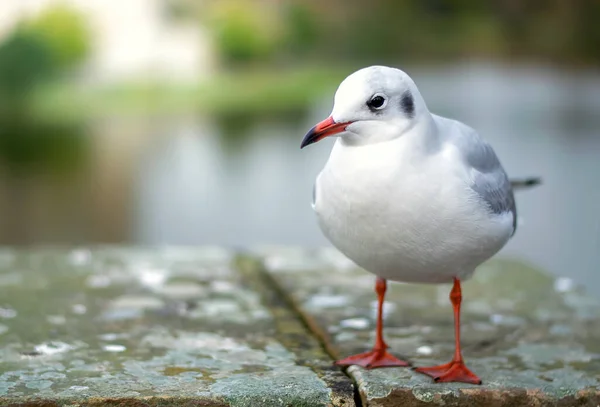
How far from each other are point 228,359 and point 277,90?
277 centimetres

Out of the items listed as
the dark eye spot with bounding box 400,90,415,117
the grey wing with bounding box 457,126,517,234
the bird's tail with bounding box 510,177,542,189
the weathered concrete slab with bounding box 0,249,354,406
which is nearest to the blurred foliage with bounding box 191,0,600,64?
the weathered concrete slab with bounding box 0,249,354,406

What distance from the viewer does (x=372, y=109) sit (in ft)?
3.67

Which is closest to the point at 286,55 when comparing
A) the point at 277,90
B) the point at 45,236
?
the point at 277,90


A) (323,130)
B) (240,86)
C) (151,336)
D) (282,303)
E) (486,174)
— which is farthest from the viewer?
(240,86)

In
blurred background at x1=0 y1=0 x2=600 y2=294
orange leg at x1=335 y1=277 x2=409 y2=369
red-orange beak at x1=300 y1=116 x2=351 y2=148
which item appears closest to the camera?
red-orange beak at x1=300 y1=116 x2=351 y2=148

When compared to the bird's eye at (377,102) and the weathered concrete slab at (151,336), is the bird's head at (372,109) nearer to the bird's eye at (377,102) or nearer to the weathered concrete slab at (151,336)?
the bird's eye at (377,102)

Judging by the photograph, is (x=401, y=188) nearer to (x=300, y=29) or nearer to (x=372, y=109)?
(x=372, y=109)

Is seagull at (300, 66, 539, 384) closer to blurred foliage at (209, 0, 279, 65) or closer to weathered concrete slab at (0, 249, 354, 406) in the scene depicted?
weathered concrete slab at (0, 249, 354, 406)

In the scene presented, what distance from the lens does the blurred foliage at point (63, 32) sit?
4.05m

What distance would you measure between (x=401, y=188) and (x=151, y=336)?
0.53m

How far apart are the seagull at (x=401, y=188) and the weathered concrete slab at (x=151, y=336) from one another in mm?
197

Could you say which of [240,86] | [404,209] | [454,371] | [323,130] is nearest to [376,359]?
[454,371]

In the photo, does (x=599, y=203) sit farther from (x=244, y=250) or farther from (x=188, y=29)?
(x=188, y=29)

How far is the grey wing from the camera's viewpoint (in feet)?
3.88
